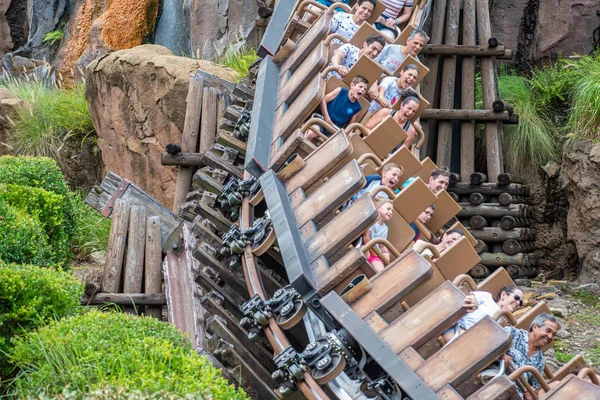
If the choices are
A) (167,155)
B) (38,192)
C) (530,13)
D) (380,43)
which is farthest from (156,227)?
(530,13)

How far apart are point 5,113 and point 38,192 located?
21.9 feet

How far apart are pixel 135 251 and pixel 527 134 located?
645 cm

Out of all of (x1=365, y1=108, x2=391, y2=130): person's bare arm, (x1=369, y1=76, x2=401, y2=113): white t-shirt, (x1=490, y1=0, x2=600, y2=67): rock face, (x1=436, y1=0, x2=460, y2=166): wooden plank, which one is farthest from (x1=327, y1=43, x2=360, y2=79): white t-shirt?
(x1=490, y1=0, x2=600, y2=67): rock face

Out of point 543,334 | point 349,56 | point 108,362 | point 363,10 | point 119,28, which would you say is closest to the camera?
point 108,362

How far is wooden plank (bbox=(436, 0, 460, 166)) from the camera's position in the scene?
12758 millimetres

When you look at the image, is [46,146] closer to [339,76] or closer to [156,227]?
[156,227]

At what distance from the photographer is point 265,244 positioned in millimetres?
6738

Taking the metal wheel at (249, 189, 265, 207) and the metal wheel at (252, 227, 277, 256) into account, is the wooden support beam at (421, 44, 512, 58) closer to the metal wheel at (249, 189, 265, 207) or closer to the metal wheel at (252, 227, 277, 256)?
the metal wheel at (249, 189, 265, 207)

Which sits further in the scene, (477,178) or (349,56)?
(477,178)

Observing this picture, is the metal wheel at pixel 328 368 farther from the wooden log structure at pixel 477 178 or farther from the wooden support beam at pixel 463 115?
the wooden support beam at pixel 463 115

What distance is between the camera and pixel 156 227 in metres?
8.52

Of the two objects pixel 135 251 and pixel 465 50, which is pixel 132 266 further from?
pixel 465 50

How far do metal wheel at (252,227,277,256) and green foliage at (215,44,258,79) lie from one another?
5.95m

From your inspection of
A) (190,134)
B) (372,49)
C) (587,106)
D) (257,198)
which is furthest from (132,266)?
(587,106)
